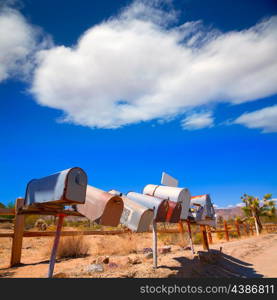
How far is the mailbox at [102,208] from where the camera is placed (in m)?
4.04

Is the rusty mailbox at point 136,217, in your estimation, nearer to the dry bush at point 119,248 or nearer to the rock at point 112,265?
the rock at point 112,265

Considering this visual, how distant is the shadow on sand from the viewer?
20.1 feet

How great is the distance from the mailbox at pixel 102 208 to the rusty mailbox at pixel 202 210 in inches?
160

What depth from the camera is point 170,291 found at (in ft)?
13.0

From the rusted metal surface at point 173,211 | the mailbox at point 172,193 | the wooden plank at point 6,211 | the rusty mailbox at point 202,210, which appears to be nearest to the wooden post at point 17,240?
the wooden plank at point 6,211

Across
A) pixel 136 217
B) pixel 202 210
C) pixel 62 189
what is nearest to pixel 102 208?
pixel 62 189

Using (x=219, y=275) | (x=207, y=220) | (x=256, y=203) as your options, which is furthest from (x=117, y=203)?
(x=256, y=203)

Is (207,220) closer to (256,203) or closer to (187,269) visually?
(187,269)

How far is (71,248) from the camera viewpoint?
7.99 metres

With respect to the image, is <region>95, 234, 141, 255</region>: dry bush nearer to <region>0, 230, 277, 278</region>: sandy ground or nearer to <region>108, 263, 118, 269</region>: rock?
<region>0, 230, 277, 278</region>: sandy ground

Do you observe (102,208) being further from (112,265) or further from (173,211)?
(112,265)

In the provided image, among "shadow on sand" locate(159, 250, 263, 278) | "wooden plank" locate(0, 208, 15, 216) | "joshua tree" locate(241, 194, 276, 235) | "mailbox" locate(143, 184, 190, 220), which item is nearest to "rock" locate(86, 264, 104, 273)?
"shadow on sand" locate(159, 250, 263, 278)

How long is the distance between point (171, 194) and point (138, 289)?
9.17ft

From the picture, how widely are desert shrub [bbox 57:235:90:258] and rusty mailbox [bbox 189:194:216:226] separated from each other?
11.3 feet
